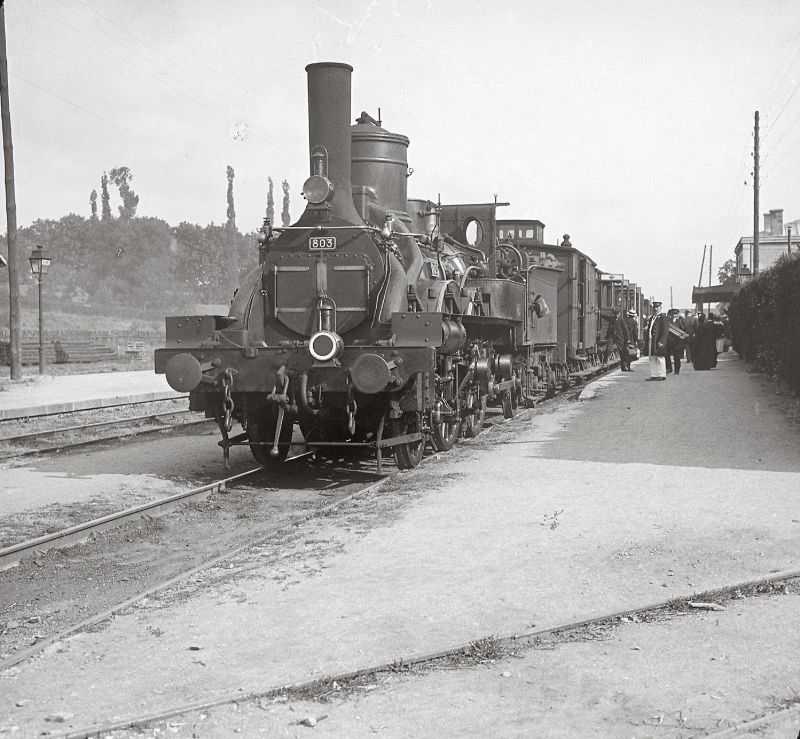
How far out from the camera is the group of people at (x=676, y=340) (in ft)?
65.5

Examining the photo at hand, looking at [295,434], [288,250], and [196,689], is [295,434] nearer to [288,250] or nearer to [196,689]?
[288,250]

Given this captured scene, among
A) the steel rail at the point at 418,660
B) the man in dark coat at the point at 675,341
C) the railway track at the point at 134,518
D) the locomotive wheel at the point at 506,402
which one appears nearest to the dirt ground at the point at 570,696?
the steel rail at the point at 418,660

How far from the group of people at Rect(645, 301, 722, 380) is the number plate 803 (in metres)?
12.7

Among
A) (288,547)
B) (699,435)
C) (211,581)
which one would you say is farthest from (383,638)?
(699,435)

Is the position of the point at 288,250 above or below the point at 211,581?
above

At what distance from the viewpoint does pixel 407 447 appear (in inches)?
350

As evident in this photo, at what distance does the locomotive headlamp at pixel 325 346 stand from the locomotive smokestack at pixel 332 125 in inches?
53.5

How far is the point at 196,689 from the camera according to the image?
12.0ft

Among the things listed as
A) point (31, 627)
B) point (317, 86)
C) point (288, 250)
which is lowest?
point (31, 627)

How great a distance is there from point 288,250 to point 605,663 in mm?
5820

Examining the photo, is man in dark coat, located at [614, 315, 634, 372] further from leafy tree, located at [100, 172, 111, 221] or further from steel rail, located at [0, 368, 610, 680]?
leafy tree, located at [100, 172, 111, 221]

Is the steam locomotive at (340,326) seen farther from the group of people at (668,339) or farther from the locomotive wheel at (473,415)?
the group of people at (668,339)

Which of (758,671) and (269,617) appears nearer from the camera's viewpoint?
(758,671)

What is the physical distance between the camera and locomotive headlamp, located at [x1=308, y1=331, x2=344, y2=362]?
315 inches
